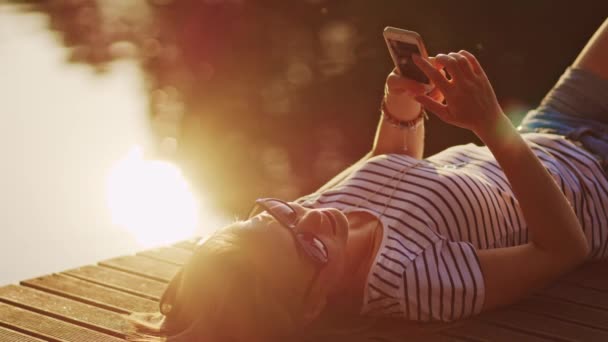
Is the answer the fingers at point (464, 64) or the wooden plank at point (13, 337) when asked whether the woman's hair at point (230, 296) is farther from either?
the fingers at point (464, 64)

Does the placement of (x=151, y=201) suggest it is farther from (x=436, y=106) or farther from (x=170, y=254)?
(x=436, y=106)

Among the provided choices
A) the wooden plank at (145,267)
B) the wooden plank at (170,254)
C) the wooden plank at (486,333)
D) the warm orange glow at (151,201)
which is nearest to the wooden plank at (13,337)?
the wooden plank at (145,267)

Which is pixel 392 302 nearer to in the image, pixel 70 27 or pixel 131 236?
pixel 131 236

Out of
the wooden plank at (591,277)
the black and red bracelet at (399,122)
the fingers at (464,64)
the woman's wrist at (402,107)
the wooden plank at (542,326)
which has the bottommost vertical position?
the wooden plank at (591,277)

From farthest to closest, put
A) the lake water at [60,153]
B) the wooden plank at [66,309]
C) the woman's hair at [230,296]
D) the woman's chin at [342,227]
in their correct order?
the lake water at [60,153] → the wooden plank at [66,309] → the woman's chin at [342,227] → the woman's hair at [230,296]

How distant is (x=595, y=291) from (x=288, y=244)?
49.4 inches

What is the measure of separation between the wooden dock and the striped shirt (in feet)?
0.25

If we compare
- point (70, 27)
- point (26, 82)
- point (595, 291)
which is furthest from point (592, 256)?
point (70, 27)

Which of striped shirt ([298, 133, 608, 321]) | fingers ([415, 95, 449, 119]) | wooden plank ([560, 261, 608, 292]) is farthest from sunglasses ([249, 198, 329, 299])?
wooden plank ([560, 261, 608, 292])

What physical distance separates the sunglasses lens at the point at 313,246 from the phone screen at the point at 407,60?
71cm

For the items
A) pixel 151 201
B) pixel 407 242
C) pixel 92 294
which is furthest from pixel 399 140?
pixel 151 201

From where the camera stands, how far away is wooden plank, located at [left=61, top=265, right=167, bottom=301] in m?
3.16

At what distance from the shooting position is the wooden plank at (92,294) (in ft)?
9.83

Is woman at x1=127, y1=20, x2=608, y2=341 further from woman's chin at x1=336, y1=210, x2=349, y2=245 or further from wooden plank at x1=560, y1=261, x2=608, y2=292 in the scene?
wooden plank at x1=560, y1=261, x2=608, y2=292
